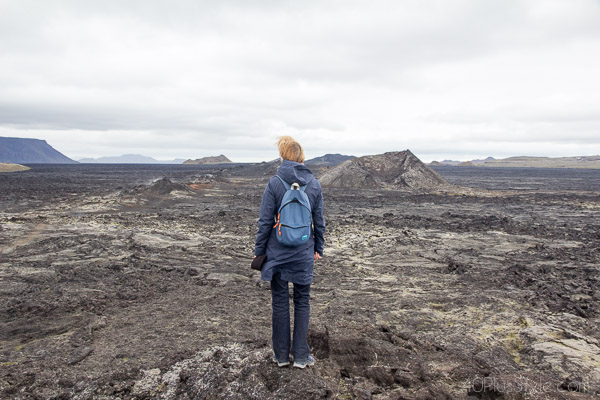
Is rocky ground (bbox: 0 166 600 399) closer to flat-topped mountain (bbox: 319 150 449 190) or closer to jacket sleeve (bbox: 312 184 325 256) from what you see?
jacket sleeve (bbox: 312 184 325 256)

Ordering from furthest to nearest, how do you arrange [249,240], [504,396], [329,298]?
[249,240] < [329,298] < [504,396]

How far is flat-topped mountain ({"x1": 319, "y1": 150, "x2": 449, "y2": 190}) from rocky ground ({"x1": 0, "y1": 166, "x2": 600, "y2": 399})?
65.5 ft

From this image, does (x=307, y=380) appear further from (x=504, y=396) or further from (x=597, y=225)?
(x=597, y=225)

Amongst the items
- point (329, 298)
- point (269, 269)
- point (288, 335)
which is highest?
point (269, 269)

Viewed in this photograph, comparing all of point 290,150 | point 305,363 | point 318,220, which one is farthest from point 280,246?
point 305,363

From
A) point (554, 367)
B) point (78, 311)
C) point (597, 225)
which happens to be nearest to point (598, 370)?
point (554, 367)

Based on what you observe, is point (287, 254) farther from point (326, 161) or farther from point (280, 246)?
point (326, 161)

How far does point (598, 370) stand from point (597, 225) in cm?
1279

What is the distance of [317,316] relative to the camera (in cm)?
527

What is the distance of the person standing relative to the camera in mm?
3410

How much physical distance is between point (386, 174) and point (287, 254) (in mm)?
33013

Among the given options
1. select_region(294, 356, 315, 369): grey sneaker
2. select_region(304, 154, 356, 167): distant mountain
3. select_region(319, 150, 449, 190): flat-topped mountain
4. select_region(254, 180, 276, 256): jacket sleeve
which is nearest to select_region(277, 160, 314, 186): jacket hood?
select_region(254, 180, 276, 256): jacket sleeve

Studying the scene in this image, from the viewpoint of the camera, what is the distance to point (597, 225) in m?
13.9

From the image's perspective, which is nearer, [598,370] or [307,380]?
[307,380]
